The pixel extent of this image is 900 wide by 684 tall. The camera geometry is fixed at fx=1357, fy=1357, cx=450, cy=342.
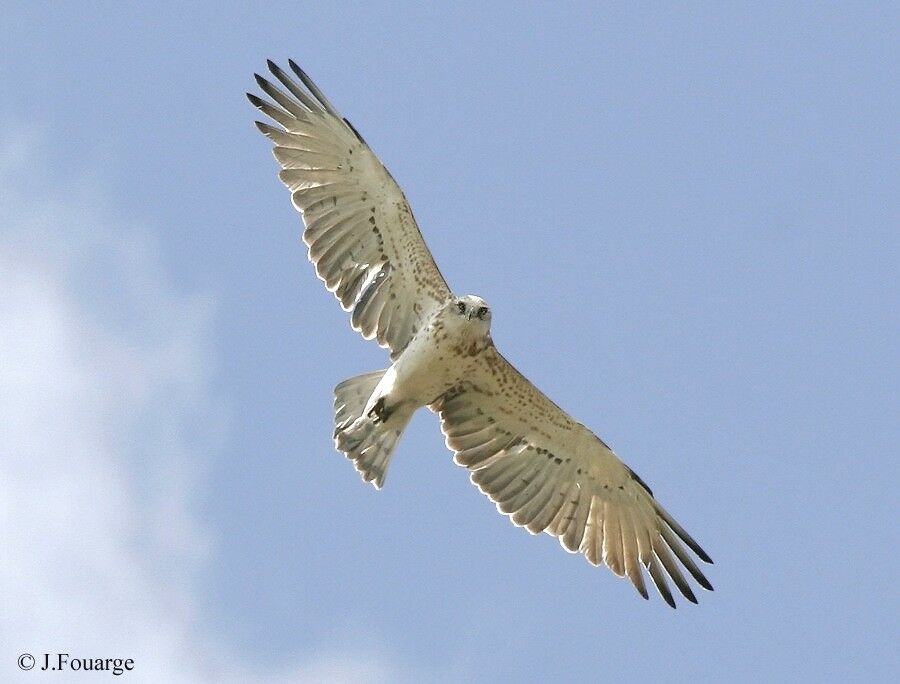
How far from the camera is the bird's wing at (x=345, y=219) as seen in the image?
42.3 feet

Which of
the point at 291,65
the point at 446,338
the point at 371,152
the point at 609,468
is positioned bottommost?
the point at 609,468

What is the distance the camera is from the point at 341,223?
13.0m

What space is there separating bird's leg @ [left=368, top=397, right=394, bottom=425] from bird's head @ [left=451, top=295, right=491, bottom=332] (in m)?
1.10

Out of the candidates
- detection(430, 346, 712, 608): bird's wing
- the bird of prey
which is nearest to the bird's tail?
the bird of prey

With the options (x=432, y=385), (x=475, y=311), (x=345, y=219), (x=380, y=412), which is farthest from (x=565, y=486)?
(x=345, y=219)

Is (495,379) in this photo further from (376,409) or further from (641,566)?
(641,566)

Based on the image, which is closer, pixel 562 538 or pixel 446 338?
pixel 446 338

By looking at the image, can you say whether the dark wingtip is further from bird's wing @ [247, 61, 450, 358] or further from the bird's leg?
the bird's leg

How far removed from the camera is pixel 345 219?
12961 millimetres

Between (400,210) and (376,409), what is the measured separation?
1.89 m

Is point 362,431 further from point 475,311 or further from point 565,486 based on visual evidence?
point 565,486

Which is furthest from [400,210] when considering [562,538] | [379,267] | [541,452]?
[562,538]

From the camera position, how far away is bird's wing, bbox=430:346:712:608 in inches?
518

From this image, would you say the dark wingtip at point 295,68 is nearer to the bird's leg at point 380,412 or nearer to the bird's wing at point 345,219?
the bird's wing at point 345,219
